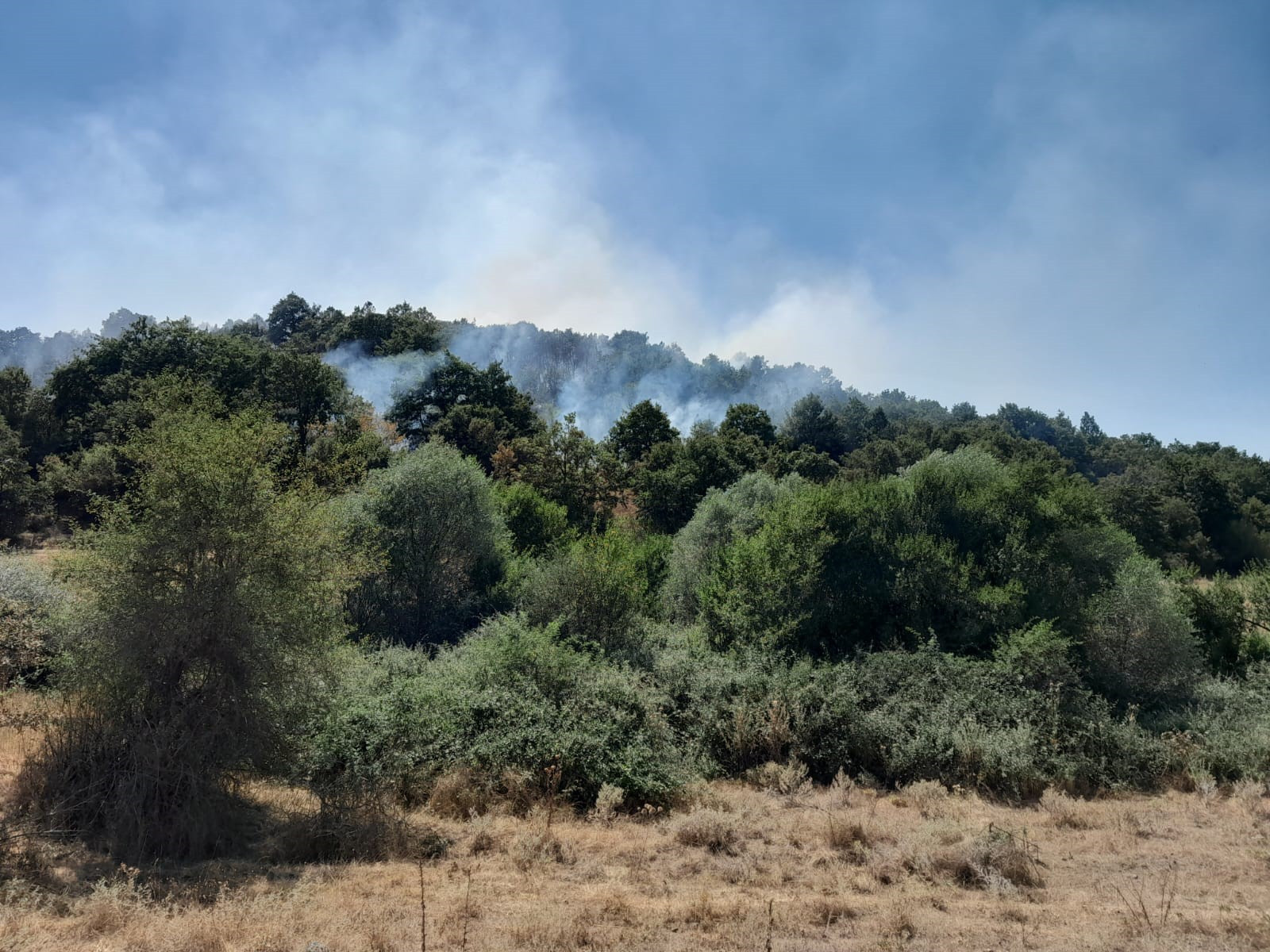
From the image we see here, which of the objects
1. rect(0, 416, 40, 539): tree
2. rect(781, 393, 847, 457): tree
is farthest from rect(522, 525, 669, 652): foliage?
rect(781, 393, 847, 457): tree

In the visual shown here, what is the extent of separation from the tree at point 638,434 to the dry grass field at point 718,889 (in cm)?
3500

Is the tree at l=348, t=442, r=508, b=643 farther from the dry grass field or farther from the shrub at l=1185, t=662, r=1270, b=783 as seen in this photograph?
the shrub at l=1185, t=662, r=1270, b=783

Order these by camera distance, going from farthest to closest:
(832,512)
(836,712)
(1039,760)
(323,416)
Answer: (323,416) → (832,512) → (836,712) → (1039,760)

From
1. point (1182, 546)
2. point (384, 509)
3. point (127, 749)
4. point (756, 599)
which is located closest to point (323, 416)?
point (384, 509)

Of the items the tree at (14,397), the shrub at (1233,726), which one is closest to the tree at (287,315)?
the tree at (14,397)

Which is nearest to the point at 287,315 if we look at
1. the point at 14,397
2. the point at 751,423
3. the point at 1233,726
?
the point at 14,397

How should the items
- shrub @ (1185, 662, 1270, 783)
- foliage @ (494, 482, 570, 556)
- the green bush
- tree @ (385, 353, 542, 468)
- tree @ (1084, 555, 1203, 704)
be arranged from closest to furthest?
1. the green bush
2. shrub @ (1185, 662, 1270, 783)
3. tree @ (1084, 555, 1203, 704)
4. foliage @ (494, 482, 570, 556)
5. tree @ (385, 353, 542, 468)

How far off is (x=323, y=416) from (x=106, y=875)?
107 ft

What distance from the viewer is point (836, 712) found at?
12.5m

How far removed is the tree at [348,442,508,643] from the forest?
89mm

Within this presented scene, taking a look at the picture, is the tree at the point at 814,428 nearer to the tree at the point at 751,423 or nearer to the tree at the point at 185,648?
the tree at the point at 751,423

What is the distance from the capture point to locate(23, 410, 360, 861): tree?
797cm

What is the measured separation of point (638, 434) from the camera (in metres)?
44.8

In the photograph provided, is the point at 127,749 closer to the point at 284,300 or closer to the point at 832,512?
the point at 832,512
